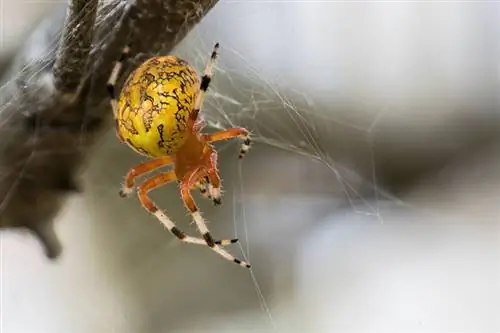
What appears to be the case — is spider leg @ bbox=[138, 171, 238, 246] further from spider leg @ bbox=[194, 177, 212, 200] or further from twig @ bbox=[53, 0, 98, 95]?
twig @ bbox=[53, 0, 98, 95]

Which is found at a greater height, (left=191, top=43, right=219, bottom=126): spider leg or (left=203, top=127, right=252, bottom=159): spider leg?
(left=191, top=43, right=219, bottom=126): spider leg

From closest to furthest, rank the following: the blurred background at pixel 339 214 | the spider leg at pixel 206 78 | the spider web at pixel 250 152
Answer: the spider leg at pixel 206 78, the spider web at pixel 250 152, the blurred background at pixel 339 214

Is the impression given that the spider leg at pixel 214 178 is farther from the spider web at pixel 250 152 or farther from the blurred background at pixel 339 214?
the blurred background at pixel 339 214

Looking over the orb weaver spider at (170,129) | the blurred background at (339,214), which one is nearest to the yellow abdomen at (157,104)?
the orb weaver spider at (170,129)

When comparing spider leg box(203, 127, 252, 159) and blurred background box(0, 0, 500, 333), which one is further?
blurred background box(0, 0, 500, 333)

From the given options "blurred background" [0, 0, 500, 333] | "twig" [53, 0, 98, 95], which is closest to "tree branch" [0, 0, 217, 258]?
"twig" [53, 0, 98, 95]

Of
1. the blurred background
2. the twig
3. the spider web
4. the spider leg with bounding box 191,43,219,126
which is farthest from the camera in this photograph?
the blurred background
